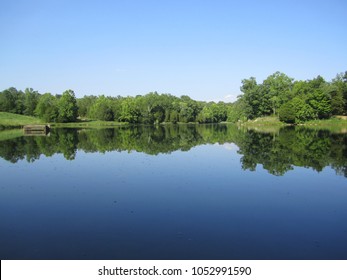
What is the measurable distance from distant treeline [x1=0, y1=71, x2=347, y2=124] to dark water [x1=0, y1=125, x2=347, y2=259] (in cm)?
7238

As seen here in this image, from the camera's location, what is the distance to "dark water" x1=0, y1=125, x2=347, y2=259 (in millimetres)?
8727

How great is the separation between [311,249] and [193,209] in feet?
16.0

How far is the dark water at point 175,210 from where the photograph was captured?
8.73 metres

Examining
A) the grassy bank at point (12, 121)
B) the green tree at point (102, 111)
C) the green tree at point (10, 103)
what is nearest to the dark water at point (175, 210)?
the grassy bank at point (12, 121)

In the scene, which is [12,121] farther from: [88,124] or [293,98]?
Result: [293,98]

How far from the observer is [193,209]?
12.5 m

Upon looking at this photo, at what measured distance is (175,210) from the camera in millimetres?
12375

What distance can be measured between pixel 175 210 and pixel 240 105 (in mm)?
98579

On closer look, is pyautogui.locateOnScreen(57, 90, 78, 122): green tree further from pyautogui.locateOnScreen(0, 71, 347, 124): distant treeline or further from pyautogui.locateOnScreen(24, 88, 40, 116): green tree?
pyautogui.locateOnScreen(24, 88, 40, 116): green tree

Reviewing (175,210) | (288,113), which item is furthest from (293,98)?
(175,210)

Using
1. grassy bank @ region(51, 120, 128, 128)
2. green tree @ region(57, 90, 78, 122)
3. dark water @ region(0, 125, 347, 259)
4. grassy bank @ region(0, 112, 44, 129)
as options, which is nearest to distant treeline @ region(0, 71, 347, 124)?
green tree @ region(57, 90, 78, 122)

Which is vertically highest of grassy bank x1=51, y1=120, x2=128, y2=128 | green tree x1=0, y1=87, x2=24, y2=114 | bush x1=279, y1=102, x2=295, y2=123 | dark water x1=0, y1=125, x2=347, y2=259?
green tree x1=0, y1=87, x2=24, y2=114

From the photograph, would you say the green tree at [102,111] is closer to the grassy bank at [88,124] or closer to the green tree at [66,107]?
the grassy bank at [88,124]

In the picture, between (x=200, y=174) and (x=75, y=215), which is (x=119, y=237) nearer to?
(x=75, y=215)
